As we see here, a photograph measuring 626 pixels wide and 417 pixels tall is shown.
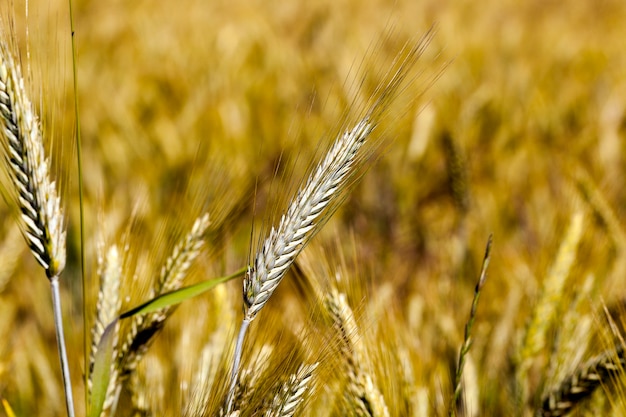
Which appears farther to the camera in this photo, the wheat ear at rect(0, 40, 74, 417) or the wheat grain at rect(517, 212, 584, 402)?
the wheat grain at rect(517, 212, 584, 402)

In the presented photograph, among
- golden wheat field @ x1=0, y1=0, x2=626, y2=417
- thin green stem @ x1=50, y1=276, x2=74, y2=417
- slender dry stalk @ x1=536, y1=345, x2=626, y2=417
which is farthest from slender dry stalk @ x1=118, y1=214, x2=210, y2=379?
slender dry stalk @ x1=536, y1=345, x2=626, y2=417

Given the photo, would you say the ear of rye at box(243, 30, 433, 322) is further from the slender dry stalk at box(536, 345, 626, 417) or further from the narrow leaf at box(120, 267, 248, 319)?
the slender dry stalk at box(536, 345, 626, 417)

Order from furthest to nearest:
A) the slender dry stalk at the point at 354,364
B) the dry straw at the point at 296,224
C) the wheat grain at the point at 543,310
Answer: the wheat grain at the point at 543,310 < the slender dry stalk at the point at 354,364 < the dry straw at the point at 296,224

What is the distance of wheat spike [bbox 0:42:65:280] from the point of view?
0.48 m

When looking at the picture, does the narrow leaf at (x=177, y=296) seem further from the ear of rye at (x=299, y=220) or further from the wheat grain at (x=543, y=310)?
the wheat grain at (x=543, y=310)

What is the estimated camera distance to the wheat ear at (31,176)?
0.48m

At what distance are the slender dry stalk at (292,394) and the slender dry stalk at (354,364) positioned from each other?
6 centimetres

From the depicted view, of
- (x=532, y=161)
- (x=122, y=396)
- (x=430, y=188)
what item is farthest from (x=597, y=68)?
(x=122, y=396)

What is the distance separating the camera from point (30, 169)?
48 centimetres

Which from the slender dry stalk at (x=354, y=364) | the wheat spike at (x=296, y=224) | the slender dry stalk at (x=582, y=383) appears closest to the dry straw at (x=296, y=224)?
the wheat spike at (x=296, y=224)

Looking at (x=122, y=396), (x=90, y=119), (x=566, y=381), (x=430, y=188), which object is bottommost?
(x=566, y=381)

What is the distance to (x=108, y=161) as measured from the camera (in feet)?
5.71

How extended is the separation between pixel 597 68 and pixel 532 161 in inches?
41.4

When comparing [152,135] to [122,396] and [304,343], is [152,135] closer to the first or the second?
[122,396]
